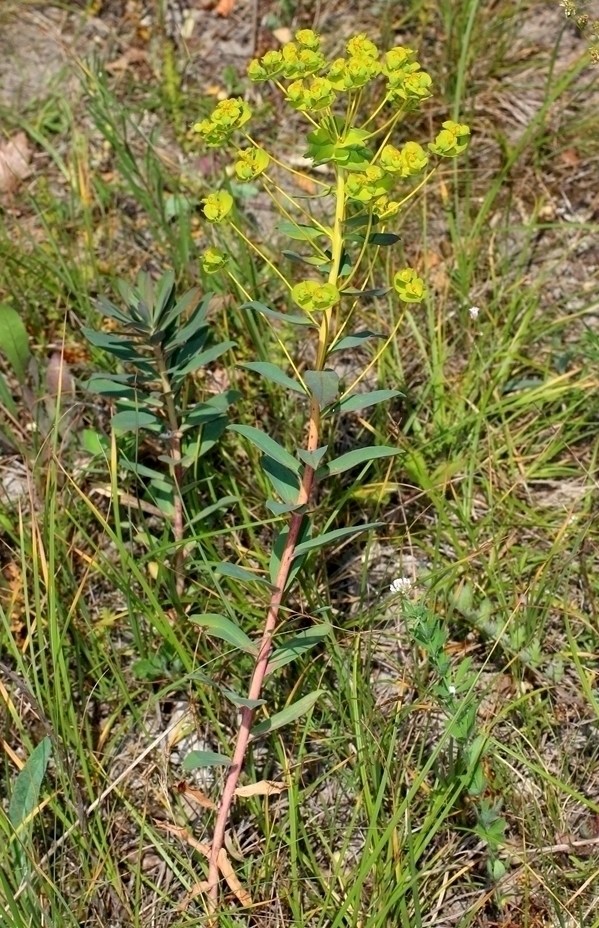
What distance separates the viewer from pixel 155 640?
2016 millimetres

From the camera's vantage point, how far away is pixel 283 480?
67.8 inches

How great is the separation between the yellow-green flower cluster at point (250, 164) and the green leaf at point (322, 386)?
0.34 meters

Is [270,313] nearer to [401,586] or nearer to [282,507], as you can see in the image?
[282,507]

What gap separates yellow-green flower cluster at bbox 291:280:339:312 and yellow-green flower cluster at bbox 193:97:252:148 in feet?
0.97

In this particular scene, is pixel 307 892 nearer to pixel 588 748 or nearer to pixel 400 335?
pixel 588 748

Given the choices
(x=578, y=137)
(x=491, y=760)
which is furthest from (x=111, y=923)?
(x=578, y=137)

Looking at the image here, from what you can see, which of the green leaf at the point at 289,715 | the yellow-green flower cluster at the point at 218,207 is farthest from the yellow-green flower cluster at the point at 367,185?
the green leaf at the point at 289,715

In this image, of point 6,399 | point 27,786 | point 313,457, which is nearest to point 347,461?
point 313,457

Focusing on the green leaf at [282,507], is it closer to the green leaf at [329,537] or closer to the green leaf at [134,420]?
the green leaf at [329,537]

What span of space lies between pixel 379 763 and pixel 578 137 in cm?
201

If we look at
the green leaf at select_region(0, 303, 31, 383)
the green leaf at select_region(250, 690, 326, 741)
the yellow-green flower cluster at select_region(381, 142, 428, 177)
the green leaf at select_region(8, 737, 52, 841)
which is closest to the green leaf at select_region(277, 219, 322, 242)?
the yellow-green flower cluster at select_region(381, 142, 428, 177)

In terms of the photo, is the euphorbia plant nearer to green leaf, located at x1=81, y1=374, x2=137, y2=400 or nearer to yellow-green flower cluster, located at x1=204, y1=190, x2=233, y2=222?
yellow-green flower cluster, located at x1=204, y1=190, x2=233, y2=222

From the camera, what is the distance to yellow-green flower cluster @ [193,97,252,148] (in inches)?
59.1

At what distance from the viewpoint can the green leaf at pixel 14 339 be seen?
2270 millimetres
